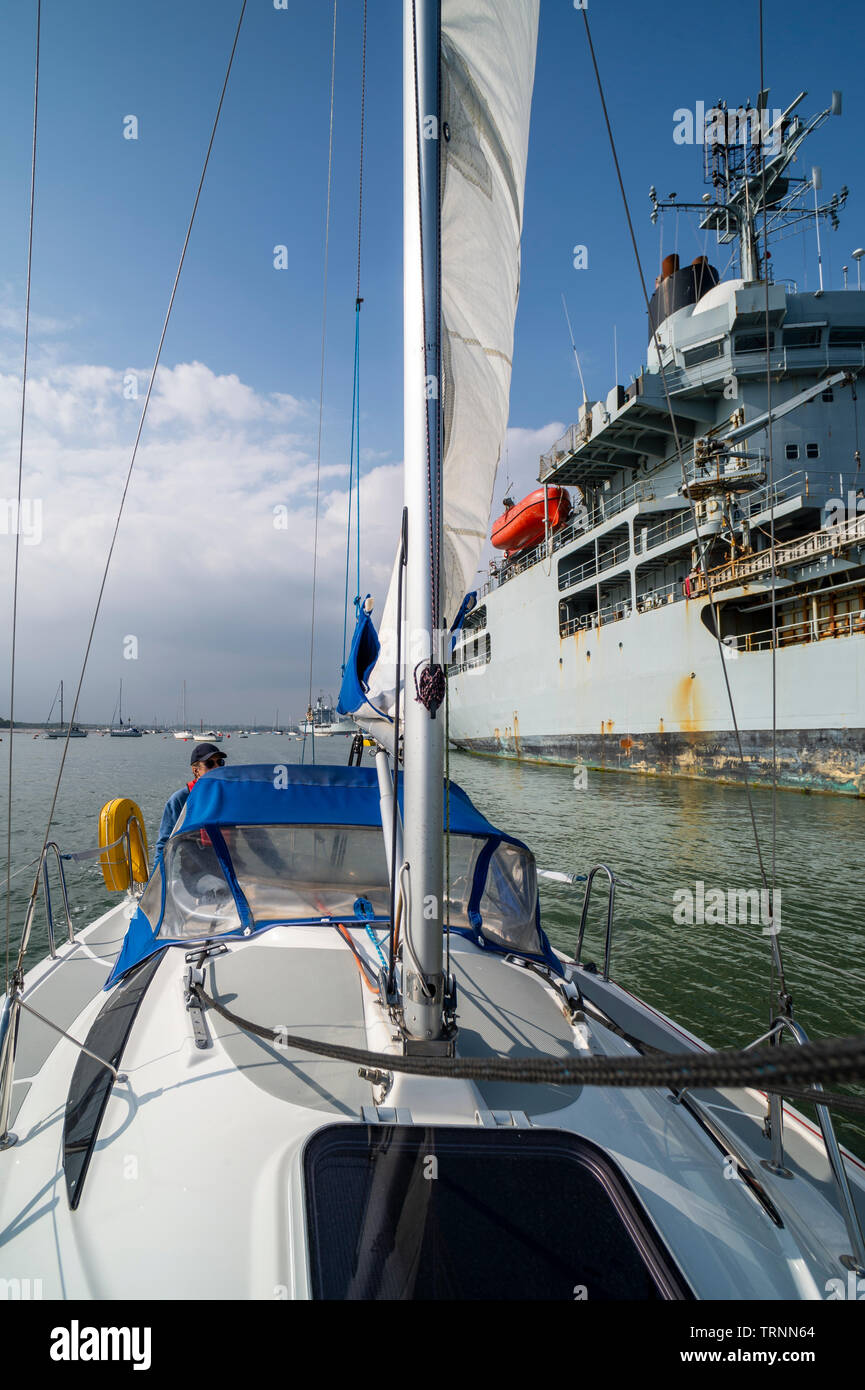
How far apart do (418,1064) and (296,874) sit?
6.98 ft

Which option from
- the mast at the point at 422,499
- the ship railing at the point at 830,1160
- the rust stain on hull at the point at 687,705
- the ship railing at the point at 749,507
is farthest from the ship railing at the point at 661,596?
the ship railing at the point at 830,1160

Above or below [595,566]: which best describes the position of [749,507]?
above

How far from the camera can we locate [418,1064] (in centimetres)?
148

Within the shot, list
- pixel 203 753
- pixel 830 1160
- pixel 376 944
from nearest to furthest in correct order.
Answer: pixel 830 1160, pixel 376 944, pixel 203 753

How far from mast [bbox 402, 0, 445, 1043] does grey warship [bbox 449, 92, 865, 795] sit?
14376 millimetres

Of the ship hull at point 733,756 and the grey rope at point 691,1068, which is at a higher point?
the grey rope at point 691,1068

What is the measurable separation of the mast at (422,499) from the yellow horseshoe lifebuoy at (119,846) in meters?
4.05

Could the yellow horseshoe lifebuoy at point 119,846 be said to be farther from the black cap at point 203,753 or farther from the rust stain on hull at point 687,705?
the rust stain on hull at point 687,705

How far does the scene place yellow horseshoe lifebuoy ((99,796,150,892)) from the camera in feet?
17.7

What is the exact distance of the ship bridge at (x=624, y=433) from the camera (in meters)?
25.2

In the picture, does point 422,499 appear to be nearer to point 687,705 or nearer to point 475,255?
point 475,255

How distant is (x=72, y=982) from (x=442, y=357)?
14.0ft

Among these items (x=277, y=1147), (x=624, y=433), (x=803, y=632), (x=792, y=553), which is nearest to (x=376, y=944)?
(x=277, y=1147)

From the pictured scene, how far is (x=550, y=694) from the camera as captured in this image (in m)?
29.2
